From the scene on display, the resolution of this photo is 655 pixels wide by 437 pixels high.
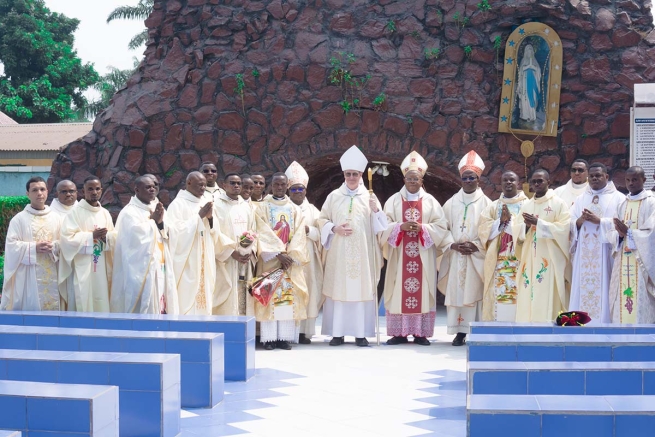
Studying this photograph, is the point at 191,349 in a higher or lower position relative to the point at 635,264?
lower

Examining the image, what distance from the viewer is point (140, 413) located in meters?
5.40

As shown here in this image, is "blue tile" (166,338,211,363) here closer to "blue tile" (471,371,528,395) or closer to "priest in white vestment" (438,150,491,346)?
"blue tile" (471,371,528,395)

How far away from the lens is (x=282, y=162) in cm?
1230

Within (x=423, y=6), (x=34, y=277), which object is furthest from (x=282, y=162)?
(x=34, y=277)

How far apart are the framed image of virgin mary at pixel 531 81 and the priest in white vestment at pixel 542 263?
265 cm

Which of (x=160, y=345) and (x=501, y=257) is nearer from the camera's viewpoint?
(x=160, y=345)

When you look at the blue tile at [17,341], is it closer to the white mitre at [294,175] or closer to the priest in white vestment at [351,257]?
the priest in white vestment at [351,257]

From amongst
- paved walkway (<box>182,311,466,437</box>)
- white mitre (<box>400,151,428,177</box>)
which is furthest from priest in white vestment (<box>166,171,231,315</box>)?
white mitre (<box>400,151,428,177</box>)

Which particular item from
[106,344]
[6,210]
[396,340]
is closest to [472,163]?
[396,340]

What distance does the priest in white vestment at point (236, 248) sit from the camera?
369 inches

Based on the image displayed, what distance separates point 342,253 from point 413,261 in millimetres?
761

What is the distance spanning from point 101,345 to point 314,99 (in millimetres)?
6683

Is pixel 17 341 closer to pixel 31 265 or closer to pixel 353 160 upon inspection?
pixel 31 265

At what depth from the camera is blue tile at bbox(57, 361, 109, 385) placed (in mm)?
5309
